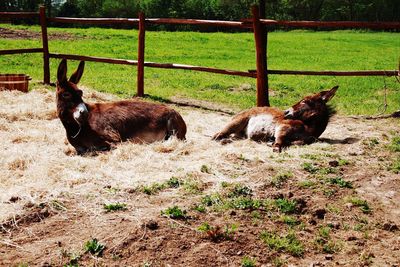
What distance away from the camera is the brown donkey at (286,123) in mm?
7113

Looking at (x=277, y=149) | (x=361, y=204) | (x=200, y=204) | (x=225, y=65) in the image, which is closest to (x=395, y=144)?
(x=277, y=149)

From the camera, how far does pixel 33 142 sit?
7.07 m

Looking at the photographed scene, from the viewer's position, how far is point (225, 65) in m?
Result: 18.7

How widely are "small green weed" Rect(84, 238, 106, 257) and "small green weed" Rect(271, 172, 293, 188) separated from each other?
80.9 inches

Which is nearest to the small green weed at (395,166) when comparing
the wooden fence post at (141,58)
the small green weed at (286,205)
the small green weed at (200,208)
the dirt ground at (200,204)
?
the dirt ground at (200,204)

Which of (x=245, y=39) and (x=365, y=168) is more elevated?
(x=245, y=39)

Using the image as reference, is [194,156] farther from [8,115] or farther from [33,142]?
[8,115]

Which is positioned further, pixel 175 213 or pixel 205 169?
pixel 205 169

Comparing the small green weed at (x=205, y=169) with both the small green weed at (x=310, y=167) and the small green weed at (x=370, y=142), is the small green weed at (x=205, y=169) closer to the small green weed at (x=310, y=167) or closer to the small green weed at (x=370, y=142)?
the small green weed at (x=310, y=167)

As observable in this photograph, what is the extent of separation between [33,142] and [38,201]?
2.43m

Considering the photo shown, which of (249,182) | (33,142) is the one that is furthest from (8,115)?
(249,182)

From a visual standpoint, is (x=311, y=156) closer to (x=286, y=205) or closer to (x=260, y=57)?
(x=286, y=205)

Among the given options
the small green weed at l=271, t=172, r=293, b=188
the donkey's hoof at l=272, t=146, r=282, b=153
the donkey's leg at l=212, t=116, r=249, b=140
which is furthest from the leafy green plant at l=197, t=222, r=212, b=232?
the donkey's leg at l=212, t=116, r=249, b=140

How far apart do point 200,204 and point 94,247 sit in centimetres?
119
